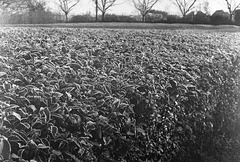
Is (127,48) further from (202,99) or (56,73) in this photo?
(56,73)

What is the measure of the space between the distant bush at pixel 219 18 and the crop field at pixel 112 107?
24303mm

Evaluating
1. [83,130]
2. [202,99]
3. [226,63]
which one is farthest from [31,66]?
[226,63]

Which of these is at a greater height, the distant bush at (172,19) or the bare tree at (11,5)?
the bare tree at (11,5)

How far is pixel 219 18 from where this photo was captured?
1081 inches

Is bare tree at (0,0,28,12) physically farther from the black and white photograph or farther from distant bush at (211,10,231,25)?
distant bush at (211,10,231,25)

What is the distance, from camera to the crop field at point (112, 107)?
6.36 ft

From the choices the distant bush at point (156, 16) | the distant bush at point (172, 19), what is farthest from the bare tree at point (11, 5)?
the distant bush at point (172, 19)

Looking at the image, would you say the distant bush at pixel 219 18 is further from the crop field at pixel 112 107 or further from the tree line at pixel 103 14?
the crop field at pixel 112 107

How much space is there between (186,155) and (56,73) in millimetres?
1344

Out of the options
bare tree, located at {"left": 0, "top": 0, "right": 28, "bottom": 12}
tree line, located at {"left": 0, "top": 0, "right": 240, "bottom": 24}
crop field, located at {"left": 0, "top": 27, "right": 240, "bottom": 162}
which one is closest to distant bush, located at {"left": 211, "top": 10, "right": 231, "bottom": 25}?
tree line, located at {"left": 0, "top": 0, "right": 240, "bottom": 24}

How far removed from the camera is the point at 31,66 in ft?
8.71

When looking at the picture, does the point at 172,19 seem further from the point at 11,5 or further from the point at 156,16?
the point at 11,5

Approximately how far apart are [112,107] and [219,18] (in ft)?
87.8

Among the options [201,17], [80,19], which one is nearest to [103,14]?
[80,19]
